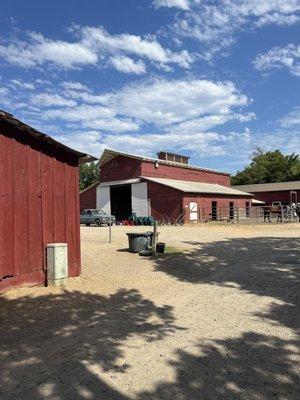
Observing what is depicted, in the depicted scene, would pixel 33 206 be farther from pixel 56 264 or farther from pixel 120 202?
pixel 120 202

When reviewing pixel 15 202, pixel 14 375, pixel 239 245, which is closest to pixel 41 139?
pixel 15 202

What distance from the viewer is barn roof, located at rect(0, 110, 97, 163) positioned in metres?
9.30

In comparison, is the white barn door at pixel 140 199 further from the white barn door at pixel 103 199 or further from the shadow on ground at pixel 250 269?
the shadow on ground at pixel 250 269

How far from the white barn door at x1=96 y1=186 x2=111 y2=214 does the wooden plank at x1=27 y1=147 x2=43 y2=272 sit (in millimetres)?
37062

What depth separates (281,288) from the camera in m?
9.46

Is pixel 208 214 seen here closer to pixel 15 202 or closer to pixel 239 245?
pixel 239 245

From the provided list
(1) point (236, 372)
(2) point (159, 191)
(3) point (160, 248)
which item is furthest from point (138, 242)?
(2) point (159, 191)

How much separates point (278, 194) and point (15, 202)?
5847 cm

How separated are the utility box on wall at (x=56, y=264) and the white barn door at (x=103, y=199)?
37025 millimetres

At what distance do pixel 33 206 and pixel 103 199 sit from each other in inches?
1507

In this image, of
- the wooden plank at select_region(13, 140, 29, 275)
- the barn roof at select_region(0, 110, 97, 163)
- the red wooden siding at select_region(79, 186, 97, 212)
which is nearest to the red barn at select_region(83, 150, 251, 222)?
the red wooden siding at select_region(79, 186, 97, 212)

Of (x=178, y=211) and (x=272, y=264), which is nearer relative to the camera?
(x=272, y=264)

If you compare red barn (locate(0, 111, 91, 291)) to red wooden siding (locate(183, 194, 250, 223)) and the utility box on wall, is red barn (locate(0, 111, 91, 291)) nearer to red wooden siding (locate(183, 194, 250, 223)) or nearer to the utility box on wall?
the utility box on wall

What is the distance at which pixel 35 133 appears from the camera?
9.98m
